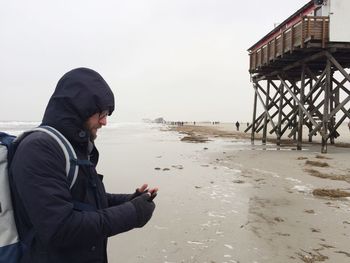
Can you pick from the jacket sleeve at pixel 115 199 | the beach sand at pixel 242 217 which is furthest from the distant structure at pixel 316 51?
the jacket sleeve at pixel 115 199

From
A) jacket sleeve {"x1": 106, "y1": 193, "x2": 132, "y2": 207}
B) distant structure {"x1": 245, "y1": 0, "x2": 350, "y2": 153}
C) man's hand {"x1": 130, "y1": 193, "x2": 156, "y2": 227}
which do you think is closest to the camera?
man's hand {"x1": 130, "y1": 193, "x2": 156, "y2": 227}

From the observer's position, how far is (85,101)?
179 cm

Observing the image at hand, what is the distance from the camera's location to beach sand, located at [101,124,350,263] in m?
4.09

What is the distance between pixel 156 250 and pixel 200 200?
260 centimetres

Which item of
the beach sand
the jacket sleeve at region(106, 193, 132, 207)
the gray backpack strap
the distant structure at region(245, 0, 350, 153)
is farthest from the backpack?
the distant structure at region(245, 0, 350, 153)

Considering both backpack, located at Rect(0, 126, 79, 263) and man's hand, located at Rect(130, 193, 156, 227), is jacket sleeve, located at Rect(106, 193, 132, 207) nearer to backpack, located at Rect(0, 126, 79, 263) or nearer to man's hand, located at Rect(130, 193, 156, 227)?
man's hand, located at Rect(130, 193, 156, 227)

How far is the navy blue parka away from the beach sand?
7.54 ft

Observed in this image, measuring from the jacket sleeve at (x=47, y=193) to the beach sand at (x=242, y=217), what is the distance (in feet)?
8.00

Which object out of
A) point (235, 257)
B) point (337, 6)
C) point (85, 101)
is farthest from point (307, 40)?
point (85, 101)

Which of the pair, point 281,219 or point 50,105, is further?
point 281,219

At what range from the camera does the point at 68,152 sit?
171cm

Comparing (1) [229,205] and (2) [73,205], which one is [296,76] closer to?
(1) [229,205]

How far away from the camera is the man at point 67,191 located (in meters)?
1.58

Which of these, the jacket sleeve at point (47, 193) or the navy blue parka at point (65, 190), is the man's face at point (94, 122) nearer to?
the navy blue parka at point (65, 190)
